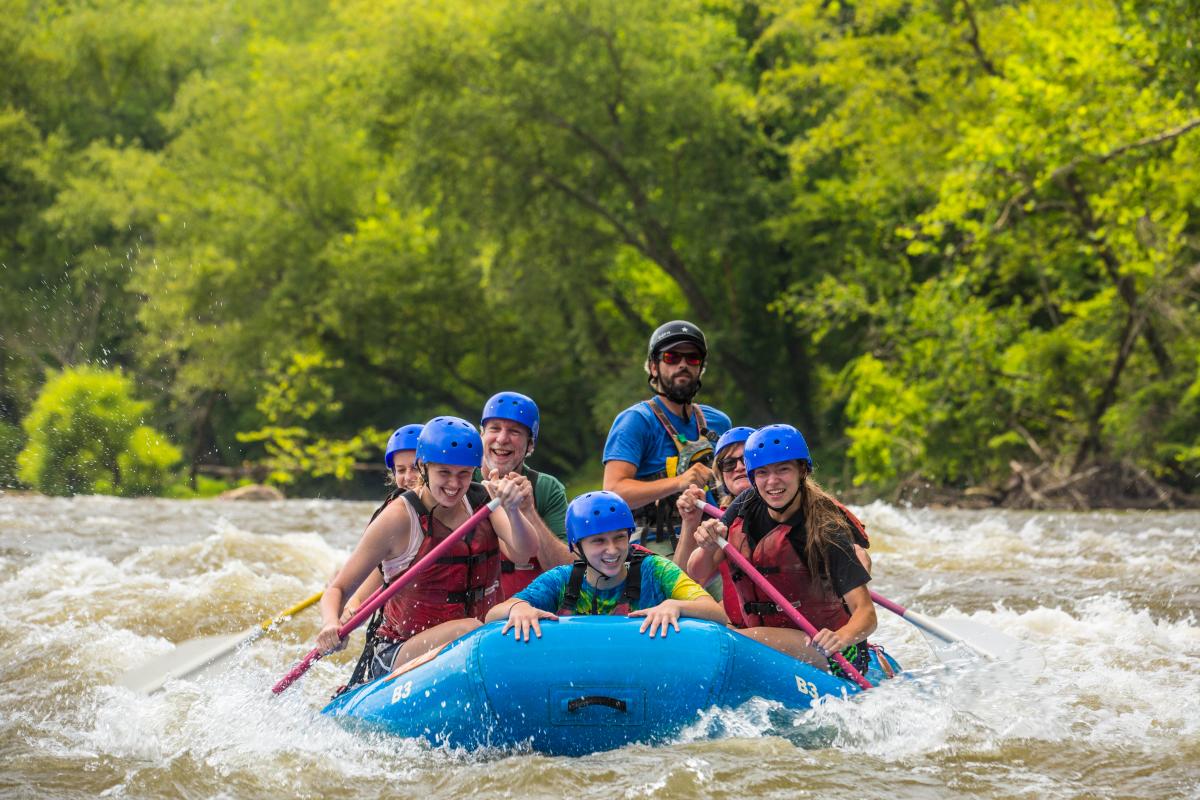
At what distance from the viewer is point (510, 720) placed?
14.8 ft

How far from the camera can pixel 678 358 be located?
5.57 meters

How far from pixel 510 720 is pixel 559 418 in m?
21.8

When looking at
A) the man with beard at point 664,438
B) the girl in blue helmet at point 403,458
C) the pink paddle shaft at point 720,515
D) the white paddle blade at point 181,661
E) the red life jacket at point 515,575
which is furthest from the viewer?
the white paddle blade at point 181,661

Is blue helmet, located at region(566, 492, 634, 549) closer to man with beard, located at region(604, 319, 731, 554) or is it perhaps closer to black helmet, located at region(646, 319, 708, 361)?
man with beard, located at region(604, 319, 731, 554)

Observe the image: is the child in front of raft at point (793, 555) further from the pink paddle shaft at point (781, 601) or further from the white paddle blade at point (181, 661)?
the white paddle blade at point (181, 661)

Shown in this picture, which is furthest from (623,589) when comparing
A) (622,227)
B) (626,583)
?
(622,227)

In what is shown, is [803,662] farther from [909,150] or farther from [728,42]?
[728,42]

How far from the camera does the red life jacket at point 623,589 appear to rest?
482 cm

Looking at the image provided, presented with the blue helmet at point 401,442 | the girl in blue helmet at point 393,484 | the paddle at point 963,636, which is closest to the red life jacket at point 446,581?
the girl in blue helmet at point 393,484

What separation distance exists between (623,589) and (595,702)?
0.53 m

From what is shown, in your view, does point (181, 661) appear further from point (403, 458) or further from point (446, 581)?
point (446, 581)

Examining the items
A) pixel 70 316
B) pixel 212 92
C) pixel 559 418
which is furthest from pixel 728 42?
pixel 70 316

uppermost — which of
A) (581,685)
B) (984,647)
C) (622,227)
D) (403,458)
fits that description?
(622,227)

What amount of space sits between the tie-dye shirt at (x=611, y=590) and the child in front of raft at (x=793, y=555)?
18cm
